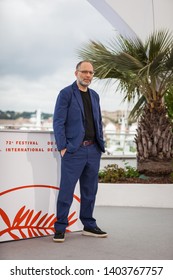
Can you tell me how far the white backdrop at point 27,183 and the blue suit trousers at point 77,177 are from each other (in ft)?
0.72

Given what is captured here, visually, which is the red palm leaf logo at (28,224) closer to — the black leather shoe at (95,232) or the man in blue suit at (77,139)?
the man in blue suit at (77,139)

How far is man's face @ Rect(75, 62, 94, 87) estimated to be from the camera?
3762 mm

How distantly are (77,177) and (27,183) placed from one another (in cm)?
46

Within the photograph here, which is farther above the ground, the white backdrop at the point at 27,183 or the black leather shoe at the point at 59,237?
the white backdrop at the point at 27,183

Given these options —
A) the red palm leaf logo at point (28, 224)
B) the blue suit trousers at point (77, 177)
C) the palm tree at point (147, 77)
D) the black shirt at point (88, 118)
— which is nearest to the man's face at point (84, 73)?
the black shirt at point (88, 118)

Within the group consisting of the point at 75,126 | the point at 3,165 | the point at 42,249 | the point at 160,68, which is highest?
the point at 160,68

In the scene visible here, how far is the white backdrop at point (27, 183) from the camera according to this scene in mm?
3775

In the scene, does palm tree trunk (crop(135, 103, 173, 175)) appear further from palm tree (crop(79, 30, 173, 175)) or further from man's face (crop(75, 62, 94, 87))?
man's face (crop(75, 62, 94, 87))

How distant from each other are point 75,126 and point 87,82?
1.36ft

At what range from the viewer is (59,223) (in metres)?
3.81

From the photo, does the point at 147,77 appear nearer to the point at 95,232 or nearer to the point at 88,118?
the point at 88,118

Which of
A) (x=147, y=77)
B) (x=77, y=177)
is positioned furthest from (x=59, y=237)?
(x=147, y=77)
